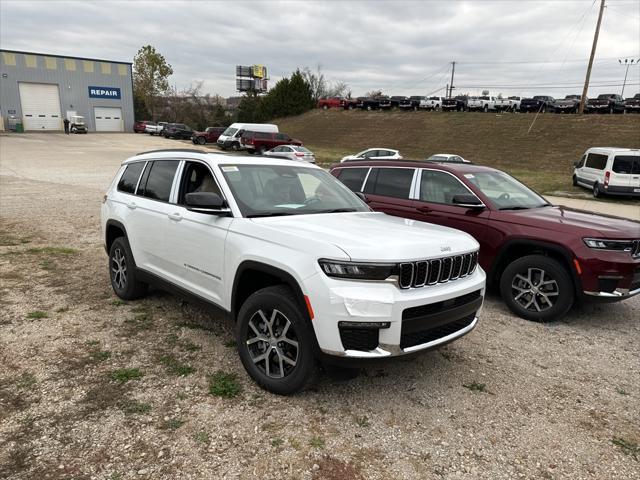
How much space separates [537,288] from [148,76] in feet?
242

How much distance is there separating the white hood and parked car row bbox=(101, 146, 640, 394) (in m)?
0.01

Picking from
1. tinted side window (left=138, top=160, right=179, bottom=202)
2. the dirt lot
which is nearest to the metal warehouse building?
the dirt lot

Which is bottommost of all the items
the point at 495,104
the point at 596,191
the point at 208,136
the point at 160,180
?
the point at 596,191

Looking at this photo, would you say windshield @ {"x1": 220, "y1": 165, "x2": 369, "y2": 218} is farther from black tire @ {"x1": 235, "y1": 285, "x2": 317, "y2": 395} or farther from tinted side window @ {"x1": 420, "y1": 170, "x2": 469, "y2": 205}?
tinted side window @ {"x1": 420, "y1": 170, "x2": 469, "y2": 205}

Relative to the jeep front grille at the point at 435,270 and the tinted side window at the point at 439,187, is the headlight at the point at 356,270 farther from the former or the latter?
the tinted side window at the point at 439,187

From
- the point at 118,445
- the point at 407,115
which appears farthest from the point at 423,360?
the point at 407,115

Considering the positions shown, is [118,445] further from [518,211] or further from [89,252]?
[89,252]

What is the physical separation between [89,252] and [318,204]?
16.2 ft

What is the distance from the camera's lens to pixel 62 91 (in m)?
52.9

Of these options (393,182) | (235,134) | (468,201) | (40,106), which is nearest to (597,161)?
(393,182)

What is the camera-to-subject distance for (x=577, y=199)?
16.7 meters

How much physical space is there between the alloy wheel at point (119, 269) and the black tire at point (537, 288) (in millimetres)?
4372

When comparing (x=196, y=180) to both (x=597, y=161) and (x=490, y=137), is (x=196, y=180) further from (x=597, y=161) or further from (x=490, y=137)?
(x=490, y=137)

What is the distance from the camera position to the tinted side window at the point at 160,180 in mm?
4527
